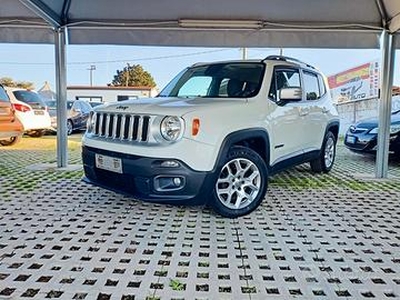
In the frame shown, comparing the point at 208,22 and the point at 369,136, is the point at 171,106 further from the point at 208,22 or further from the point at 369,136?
the point at 369,136

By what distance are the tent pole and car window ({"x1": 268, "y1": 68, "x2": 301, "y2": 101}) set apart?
12.3ft

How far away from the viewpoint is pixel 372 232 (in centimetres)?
397

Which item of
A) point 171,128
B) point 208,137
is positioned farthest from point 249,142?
point 171,128

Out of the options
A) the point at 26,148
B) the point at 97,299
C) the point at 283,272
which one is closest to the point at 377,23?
the point at 283,272

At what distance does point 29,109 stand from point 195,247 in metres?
9.40

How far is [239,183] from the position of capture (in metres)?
4.41

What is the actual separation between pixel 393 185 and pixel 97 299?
4.99m

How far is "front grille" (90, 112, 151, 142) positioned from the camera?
402 cm

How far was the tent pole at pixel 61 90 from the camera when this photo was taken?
22.6ft

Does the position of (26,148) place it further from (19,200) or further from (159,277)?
(159,277)

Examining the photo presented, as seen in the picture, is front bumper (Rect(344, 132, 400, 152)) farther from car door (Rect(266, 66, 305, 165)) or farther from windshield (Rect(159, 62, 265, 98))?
windshield (Rect(159, 62, 265, 98))

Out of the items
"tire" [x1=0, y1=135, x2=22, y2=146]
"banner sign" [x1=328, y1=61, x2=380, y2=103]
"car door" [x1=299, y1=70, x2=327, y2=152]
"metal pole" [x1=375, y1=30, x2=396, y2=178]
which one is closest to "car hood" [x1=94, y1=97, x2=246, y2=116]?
"car door" [x1=299, y1=70, x2=327, y2=152]

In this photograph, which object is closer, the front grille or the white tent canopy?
the front grille

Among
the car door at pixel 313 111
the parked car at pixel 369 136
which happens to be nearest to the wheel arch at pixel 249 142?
the car door at pixel 313 111
